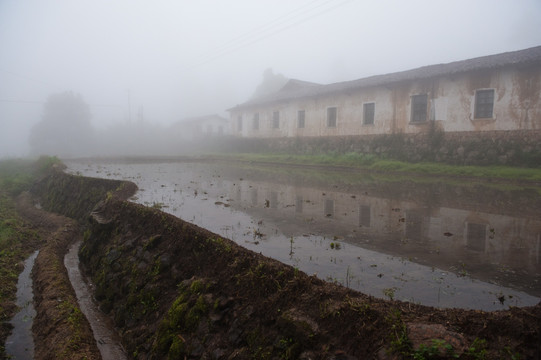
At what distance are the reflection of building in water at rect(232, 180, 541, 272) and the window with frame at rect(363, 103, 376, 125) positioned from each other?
13153 mm

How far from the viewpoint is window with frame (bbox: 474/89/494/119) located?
16.7 meters

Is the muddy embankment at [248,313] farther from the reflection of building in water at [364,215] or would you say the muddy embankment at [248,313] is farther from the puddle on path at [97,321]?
the reflection of building in water at [364,215]

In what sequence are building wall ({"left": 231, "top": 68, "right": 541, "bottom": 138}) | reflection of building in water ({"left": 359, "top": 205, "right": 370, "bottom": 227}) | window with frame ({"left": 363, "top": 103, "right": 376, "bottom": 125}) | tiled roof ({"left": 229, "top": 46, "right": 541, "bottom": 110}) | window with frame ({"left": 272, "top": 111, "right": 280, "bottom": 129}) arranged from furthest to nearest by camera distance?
window with frame ({"left": 272, "top": 111, "right": 280, "bottom": 129})
window with frame ({"left": 363, "top": 103, "right": 376, "bottom": 125})
building wall ({"left": 231, "top": 68, "right": 541, "bottom": 138})
tiled roof ({"left": 229, "top": 46, "right": 541, "bottom": 110})
reflection of building in water ({"left": 359, "top": 205, "right": 370, "bottom": 227})

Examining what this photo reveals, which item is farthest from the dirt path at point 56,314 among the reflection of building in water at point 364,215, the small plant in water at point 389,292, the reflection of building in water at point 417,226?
the reflection of building in water at point 364,215

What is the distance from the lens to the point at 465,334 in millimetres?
2582

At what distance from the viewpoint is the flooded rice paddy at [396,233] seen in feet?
13.3

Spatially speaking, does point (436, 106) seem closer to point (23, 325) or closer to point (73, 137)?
point (23, 325)

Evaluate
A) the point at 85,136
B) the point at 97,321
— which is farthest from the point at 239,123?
the point at 97,321

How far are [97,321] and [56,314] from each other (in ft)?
1.95

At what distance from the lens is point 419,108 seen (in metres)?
19.5

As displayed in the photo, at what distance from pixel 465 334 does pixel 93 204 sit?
10490 mm

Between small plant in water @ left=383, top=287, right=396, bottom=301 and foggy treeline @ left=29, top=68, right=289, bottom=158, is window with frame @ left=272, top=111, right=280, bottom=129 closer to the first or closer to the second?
foggy treeline @ left=29, top=68, right=289, bottom=158

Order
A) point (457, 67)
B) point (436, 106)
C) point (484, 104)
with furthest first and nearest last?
1. point (436, 106)
2. point (457, 67)
3. point (484, 104)

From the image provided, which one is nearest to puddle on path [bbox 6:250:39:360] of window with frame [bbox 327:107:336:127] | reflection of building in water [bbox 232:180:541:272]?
reflection of building in water [bbox 232:180:541:272]
